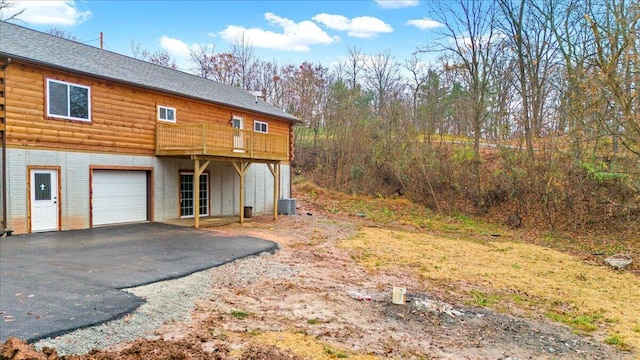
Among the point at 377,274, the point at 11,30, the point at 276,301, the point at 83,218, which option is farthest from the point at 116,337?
the point at 11,30

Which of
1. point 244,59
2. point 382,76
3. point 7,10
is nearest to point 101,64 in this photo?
point 7,10

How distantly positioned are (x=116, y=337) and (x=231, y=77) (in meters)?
28.4

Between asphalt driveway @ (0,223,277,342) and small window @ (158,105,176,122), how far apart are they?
393cm

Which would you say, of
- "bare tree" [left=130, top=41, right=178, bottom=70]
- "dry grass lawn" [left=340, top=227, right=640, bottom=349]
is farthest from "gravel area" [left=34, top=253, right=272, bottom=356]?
"bare tree" [left=130, top=41, right=178, bottom=70]

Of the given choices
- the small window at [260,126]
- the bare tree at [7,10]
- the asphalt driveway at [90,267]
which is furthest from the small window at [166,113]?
the bare tree at [7,10]

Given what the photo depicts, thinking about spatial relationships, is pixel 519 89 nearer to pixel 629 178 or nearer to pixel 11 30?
pixel 629 178

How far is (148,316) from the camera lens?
518 centimetres

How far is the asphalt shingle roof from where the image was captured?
35.1ft

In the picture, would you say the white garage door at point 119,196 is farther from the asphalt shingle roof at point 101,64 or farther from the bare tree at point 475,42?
the bare tree at point 475,42

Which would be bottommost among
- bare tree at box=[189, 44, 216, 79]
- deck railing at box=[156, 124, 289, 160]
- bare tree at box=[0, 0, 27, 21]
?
deck railing at box=[156, 124, 289, 160]

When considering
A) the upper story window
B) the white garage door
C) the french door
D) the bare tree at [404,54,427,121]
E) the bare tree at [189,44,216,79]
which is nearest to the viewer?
the upper story window

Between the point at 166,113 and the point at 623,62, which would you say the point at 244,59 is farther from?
the point at 623,62

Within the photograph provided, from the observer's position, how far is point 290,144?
2062 centimetres

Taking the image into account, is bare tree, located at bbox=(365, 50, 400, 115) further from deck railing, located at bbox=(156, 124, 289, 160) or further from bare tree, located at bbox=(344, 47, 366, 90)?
deck railing, located at bbox=(156, 124, 289, 160)
